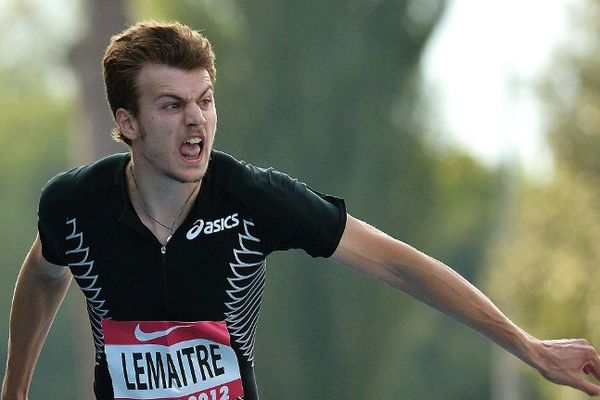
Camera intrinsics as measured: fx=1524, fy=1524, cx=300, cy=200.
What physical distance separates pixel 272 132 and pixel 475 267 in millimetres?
9028

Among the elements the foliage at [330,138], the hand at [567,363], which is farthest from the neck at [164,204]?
the foliage at [330,138]

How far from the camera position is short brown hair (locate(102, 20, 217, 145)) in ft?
16.7

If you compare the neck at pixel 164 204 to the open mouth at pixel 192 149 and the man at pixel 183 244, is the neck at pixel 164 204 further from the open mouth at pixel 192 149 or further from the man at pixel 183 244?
the open mouth at pixel 192 149

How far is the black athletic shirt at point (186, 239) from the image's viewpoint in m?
5.13

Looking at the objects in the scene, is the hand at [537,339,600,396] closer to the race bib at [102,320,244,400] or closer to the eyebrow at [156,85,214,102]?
the race bib at [102,320,244,400]

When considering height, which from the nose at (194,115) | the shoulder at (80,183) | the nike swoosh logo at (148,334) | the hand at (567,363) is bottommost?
the hand at (567,363)

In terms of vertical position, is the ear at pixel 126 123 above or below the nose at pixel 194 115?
above

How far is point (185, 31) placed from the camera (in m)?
5.16

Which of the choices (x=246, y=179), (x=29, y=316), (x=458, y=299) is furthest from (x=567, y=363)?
(x=29, y=316)

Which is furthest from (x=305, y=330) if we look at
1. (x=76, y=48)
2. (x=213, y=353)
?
(x=213, y=353)

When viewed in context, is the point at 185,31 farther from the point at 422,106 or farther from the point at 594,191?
the point at 422,106

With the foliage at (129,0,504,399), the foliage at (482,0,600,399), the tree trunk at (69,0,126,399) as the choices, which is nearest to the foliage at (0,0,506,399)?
the foliage at (129,0,504,399)

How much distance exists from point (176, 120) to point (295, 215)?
19.9 inches

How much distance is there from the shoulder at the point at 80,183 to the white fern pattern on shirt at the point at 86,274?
9 centimetres
